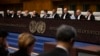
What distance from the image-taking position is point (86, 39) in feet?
26.9

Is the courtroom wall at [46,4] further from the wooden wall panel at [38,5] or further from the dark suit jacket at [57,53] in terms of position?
the dark suit jacket at [57,53]

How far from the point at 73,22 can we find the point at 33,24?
2195 millimetres

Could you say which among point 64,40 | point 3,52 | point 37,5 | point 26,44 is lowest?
point 37,5

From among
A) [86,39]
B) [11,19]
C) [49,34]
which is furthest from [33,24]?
[86,39]

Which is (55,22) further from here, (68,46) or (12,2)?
(12,2)

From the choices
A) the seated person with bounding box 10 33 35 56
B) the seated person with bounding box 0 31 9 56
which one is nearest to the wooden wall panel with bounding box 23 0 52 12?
the seated person with bounding box 0 31 9 56

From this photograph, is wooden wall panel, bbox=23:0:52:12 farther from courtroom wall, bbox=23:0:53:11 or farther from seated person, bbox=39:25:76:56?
seated person, bbox=39:25:76:56

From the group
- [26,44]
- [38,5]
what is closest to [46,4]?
[38,5]

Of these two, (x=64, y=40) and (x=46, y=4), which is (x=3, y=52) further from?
(x=46, y=4)

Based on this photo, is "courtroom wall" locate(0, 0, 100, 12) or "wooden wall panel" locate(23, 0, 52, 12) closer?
"courtroom wall" locate(0, 0, 100, 12)

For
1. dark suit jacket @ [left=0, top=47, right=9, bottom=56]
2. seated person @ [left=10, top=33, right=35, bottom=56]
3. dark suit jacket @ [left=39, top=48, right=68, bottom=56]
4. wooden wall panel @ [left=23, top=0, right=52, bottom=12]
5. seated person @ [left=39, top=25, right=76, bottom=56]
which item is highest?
seated person @ [left=39, top=25, right=76, bottom=56]

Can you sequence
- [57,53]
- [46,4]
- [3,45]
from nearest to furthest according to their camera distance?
[57,53] → [3,45] → [46,4]

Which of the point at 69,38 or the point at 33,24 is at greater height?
the point at 69,38

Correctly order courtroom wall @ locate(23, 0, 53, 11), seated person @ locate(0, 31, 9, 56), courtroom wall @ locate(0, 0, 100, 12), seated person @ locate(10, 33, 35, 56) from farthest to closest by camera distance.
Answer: courtroom wall @ locate(23, 0, 53, 11)
courtroom wall @ locate(0, 0, 100, 12)
seated person @ locate(0, 31, 9, 56)
seated person @ locate(10, 33, 35, 56)
